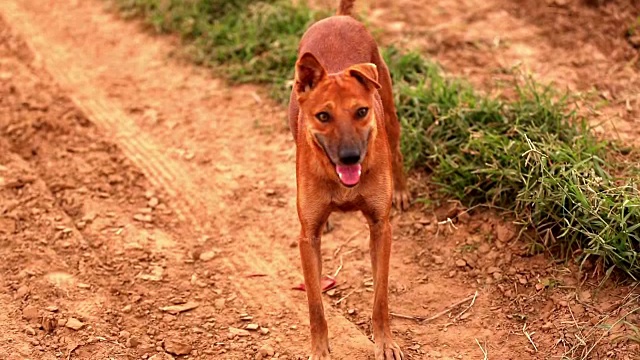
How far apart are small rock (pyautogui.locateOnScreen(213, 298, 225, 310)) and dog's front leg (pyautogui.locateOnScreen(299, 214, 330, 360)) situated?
813 millimetres

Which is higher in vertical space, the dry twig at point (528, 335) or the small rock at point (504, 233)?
the small rock at point (504, 233)

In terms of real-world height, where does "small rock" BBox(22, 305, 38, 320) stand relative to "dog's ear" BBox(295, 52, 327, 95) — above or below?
below

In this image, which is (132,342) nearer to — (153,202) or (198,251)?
(198,251)

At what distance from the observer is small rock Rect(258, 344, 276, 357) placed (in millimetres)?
5590

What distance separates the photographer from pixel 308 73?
5047mm

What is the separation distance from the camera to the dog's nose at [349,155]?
15.6 ft

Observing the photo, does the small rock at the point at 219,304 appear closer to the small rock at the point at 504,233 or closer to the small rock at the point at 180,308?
the small rock at the point at 180,308

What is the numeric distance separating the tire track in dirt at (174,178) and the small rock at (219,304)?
0.47 feet

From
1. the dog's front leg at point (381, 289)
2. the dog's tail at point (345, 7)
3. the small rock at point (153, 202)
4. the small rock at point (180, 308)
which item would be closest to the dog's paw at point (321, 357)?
the dog's front leg at point (381, 289)

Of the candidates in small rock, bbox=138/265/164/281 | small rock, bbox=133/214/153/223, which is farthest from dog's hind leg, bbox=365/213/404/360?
small rock, bbox=133/214/153/223

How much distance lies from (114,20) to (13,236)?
3.66 metres

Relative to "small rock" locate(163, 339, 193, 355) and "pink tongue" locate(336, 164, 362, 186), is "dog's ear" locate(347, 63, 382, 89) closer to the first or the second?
"pink tongue" locate(336, 164, 362, 186)

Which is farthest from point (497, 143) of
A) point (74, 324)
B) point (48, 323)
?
point (48, 323)

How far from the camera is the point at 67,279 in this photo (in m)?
6.11
